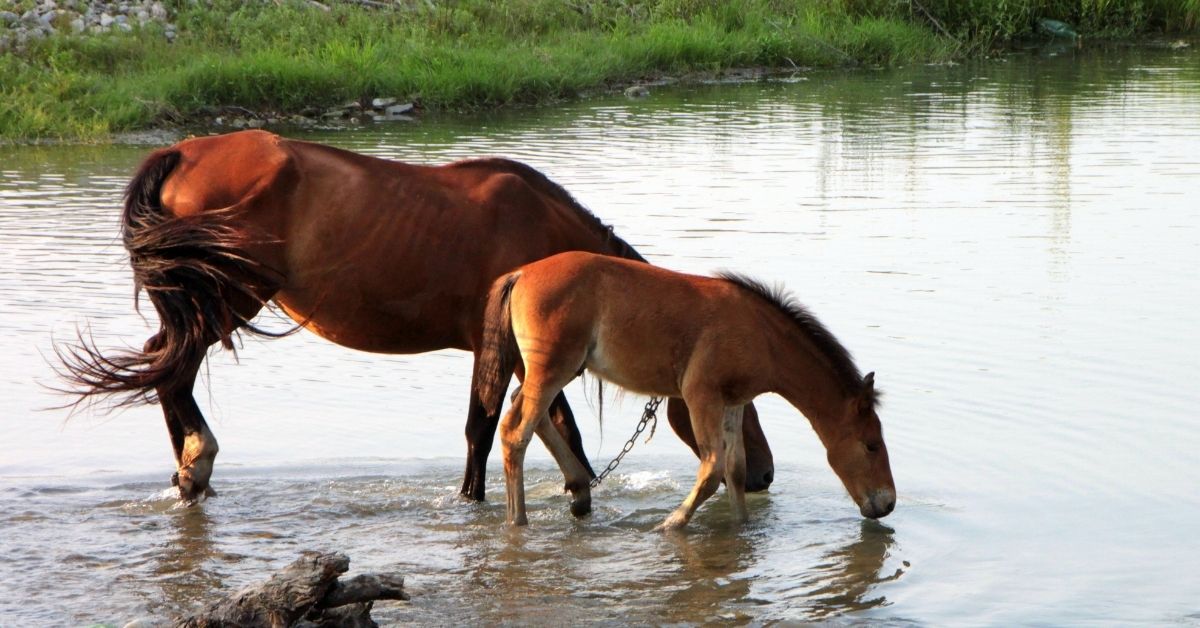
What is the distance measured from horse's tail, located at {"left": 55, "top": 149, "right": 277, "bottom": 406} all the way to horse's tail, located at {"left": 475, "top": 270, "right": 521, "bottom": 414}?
99 cm

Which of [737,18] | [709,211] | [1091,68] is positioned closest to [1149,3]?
[1091,68]

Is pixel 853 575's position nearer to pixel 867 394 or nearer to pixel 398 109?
pixel 867 394

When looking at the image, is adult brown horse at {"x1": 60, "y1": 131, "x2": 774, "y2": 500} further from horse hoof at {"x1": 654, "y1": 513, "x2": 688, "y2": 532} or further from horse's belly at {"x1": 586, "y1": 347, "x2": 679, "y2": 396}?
horse's belly at {"x1": 586, "y1": 347, "x2": 679, "y2": 396}

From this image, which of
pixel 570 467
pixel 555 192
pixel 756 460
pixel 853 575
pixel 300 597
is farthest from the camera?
pixel 555 192

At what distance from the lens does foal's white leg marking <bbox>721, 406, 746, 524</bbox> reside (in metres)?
6.82

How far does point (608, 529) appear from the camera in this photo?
22.6 feet

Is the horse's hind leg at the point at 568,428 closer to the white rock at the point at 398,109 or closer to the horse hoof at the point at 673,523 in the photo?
the horse hoof at the point at 673,523

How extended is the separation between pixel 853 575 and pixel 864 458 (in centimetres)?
61

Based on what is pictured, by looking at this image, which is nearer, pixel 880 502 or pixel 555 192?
pixel 880 502

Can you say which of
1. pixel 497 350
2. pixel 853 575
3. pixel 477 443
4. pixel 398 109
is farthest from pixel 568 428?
pixel 398 109

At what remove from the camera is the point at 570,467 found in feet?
22.7

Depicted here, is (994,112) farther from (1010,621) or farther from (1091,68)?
(1010,621)

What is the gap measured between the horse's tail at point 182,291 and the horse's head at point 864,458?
2.51m

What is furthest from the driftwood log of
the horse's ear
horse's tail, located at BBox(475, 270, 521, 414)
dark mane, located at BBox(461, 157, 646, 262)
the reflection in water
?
dark mane, located at BBox(461, 157, 646, 262)
